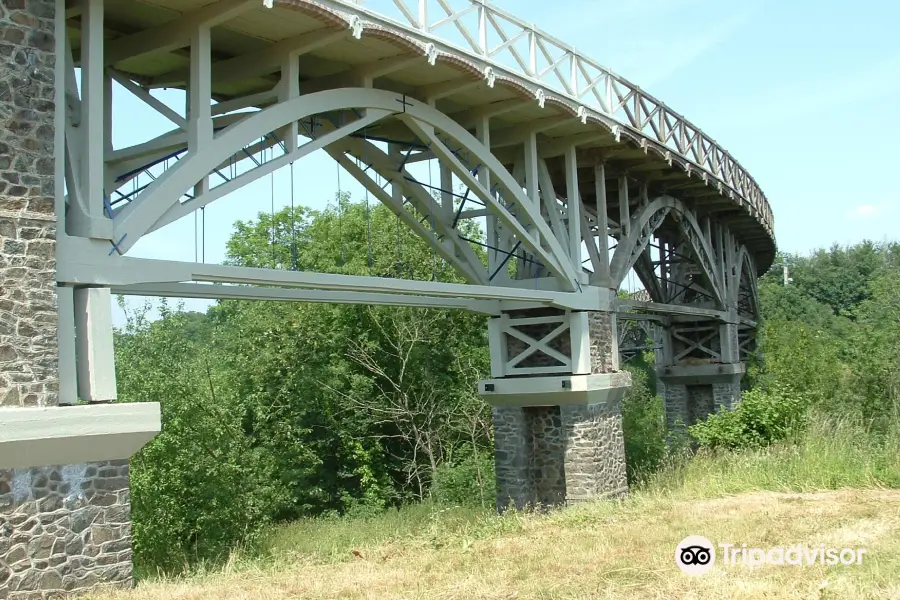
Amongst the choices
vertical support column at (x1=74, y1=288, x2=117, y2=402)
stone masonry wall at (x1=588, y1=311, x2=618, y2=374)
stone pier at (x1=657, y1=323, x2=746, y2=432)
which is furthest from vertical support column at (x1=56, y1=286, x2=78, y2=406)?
stone pier at (x1=657, y1=323, x2=746, y2=432)

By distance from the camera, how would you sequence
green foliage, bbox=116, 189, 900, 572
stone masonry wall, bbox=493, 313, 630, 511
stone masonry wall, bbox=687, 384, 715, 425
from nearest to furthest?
stone masonry wall, bbox=493, 313, 630, 511 → green foliage, bbox=116, 189, 900, 572 → stone masonry wall, bbox=687, 384, 715, 425

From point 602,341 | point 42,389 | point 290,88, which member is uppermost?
point 290,88

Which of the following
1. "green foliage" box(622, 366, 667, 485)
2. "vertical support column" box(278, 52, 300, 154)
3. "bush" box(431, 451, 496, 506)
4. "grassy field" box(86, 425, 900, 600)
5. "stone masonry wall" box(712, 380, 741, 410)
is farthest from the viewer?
"stone masonry wall" box(712, 380, 741, 410)

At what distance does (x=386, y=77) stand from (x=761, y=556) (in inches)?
328

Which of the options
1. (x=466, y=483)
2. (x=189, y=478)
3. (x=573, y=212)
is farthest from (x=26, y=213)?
(x=466, y=483)

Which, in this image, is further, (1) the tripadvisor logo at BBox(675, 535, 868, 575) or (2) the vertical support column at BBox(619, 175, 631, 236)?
(2) the vertical support column at BBox(619, 175, 631, 236)

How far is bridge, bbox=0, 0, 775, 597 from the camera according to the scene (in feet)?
27.3

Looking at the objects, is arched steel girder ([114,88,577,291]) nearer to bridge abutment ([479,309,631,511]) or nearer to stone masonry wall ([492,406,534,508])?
bridge abutment ([479,309,631,511])

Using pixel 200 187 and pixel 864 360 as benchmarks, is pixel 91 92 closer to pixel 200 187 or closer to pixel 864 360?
pixel 200 187

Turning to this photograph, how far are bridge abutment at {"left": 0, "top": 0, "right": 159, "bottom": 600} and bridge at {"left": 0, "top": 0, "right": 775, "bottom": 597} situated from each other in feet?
0.06

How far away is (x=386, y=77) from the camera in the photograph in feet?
43.3

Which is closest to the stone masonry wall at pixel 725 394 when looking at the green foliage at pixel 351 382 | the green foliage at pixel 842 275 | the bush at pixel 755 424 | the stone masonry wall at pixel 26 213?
the green foliage at pixel 351 382

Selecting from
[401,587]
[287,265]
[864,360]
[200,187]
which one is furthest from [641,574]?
[287,265]

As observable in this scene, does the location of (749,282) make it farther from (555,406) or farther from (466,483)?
(555,406)
